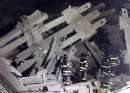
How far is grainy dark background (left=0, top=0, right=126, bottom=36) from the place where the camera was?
6875 millimetres

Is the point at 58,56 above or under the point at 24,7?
under

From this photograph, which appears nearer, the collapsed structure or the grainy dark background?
the collapsed structure

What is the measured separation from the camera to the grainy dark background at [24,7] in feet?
22.6

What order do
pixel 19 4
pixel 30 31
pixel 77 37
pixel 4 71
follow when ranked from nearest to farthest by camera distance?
1. pixel 4 71
2. pixel 30 31
3. pixel 77 37
4. pixel 19 4

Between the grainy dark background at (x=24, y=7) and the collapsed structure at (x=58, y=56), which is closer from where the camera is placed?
the collapsed structure at (x=58, y=56)

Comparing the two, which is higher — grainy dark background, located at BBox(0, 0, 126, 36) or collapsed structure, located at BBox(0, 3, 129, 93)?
grainy dark background, located at BBox(0, 0, 126, 36)

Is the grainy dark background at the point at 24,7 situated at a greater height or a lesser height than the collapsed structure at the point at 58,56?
greater

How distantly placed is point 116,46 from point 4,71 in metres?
3.13

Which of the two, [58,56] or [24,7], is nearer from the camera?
[58,56]

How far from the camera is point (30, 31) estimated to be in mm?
6086

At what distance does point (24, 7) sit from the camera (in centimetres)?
727

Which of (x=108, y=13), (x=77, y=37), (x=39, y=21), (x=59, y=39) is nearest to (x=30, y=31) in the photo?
(x=39, y=21)

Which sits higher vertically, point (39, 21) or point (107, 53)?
point (39, 21)

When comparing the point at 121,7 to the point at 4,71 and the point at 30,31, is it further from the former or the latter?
the point at 4,71
